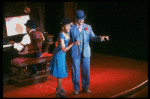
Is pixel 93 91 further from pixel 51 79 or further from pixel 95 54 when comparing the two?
pixel 95 54

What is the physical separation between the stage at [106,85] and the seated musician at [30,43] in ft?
2.22

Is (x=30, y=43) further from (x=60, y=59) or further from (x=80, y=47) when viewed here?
(x=80, y=47)

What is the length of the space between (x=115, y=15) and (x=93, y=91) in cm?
407

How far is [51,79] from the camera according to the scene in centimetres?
736

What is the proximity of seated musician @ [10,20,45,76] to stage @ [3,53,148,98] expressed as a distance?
68 centimetres

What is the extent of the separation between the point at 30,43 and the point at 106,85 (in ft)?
6.61

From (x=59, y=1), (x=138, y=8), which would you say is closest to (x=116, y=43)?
(x=138, y=8)

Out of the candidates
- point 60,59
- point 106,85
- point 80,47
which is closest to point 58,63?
point 60,59

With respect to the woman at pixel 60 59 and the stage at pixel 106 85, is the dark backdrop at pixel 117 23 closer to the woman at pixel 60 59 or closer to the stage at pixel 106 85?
the stage at pixel 106 85

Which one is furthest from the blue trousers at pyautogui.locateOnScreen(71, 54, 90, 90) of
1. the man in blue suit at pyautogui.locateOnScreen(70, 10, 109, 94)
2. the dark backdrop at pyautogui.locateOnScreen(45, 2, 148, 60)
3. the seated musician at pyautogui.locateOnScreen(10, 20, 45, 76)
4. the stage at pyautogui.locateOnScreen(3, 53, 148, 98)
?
the dark backdrop at pyautogui.locateOnScreen(45, 2, 148, 60)

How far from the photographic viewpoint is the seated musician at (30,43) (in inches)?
266

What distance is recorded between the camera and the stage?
624 cm

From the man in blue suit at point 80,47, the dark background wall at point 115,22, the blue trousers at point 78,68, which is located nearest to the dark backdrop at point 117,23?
the dark background wall at point 115,22

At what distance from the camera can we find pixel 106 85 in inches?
270
